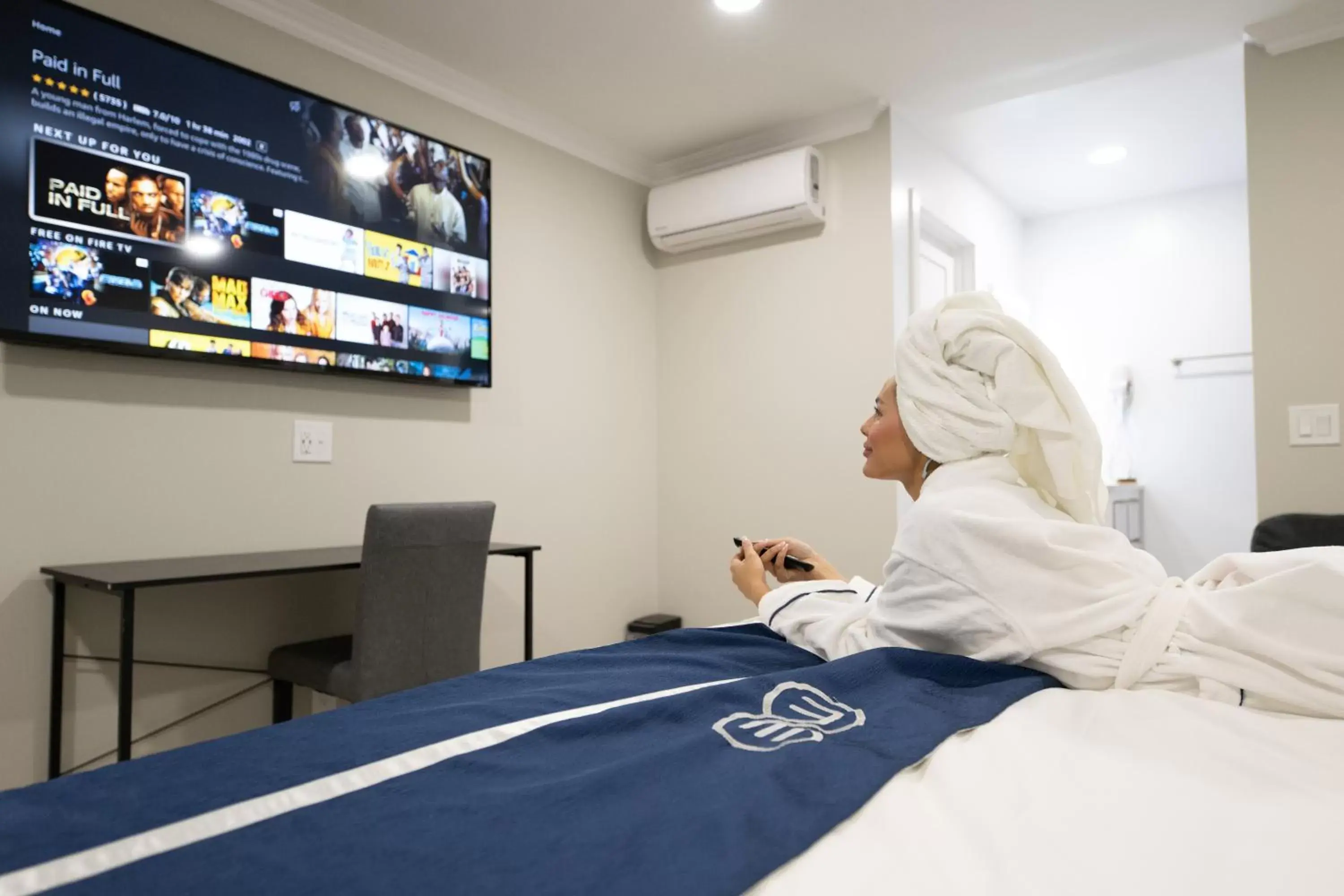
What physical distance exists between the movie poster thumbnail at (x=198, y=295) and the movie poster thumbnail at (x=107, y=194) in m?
0.09

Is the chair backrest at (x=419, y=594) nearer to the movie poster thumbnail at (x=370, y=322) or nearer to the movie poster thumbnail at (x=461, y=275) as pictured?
the movie poster thumbnail at (x=370, y=322)

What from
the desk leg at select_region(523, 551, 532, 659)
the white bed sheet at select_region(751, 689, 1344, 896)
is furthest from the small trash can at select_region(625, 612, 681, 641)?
the white bed sheet at select_region(751, 689, 1344, 896)

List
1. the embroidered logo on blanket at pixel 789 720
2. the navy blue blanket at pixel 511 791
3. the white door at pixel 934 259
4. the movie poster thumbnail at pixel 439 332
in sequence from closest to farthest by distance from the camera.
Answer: the navy blue blanket at pixel 511 791 < the embroidered logo on blanket at pixel 789 720 < the movie poster thumbnail at pixel 439 332 < the white door at pixel 934 259

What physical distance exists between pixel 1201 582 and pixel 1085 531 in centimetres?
22

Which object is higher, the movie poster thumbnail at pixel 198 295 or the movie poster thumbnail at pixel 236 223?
the movie poster thumbnail at pixel 236 223

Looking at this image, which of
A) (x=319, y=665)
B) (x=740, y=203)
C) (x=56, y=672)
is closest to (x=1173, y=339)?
(x=740, y=203)

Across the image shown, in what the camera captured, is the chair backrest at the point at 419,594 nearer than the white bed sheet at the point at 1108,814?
No

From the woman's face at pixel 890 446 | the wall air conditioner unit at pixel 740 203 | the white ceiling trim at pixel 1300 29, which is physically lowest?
the woman's face at pixel 890 446

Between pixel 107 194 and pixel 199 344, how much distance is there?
436mm

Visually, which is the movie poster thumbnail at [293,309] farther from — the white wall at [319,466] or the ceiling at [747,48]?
the ceiling at [747,48]

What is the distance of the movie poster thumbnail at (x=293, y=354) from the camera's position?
248 centimetres

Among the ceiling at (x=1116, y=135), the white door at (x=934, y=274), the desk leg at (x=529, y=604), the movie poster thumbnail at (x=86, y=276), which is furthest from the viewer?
the white door at (x=934, y=274)

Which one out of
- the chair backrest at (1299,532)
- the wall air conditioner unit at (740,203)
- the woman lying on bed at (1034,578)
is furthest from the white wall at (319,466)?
Answer: the chair backrest at (1299,532)

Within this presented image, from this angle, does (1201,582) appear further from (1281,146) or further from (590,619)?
(590,619)
